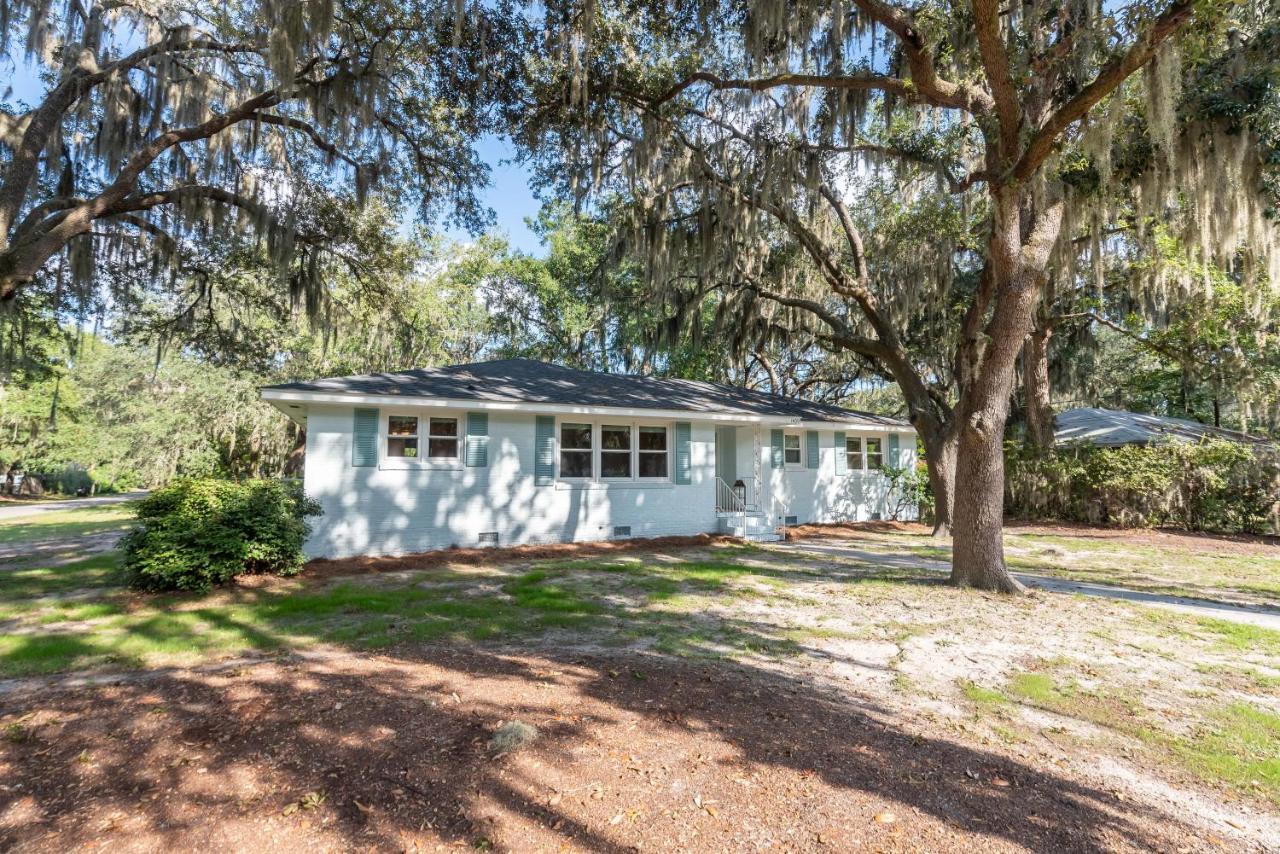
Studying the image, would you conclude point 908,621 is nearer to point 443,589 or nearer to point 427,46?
point 443,589

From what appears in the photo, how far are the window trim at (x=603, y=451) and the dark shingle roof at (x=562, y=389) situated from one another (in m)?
0.41

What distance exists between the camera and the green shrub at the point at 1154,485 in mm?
12562

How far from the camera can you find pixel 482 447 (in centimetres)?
1062

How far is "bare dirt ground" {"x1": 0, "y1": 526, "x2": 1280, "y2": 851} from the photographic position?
240cm

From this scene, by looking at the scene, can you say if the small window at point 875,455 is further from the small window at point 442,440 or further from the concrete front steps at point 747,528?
the small window at point 442,440

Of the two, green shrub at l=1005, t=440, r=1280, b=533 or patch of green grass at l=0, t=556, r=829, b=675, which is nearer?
patch of green grass at l=0, t=556, r=829, b=675

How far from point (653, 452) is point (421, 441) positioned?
4573mm

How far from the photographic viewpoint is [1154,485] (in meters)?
13.6

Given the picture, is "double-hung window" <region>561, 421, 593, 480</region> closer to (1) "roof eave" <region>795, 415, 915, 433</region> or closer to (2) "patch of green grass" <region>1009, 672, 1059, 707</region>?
(1) "roof eave" <region>795, 415, 915, 433</region>

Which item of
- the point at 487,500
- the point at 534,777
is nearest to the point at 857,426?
the point at 487,500

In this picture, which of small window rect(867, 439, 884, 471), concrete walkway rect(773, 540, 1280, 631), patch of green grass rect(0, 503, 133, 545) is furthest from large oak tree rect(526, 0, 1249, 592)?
patch of green grass rect(0, 503, 133, 545)

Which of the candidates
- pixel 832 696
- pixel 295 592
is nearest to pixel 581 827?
pixel 832 696

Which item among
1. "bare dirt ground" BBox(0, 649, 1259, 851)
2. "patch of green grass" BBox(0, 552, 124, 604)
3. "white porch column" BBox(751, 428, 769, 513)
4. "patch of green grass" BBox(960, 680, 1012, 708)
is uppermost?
"white porch column" BBox(751, 428, 769, 513)

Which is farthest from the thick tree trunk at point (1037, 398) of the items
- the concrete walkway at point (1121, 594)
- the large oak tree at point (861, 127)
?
the concrete walkway at point (1121, 594)
